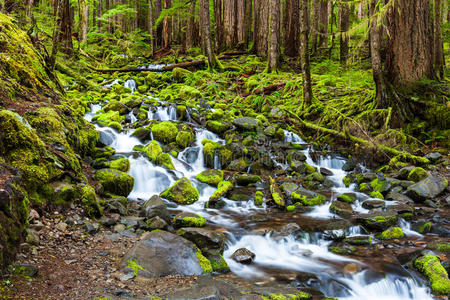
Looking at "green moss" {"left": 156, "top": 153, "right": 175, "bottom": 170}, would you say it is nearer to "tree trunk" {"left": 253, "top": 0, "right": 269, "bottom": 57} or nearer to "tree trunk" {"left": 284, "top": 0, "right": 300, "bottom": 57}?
"tree trunk" {"left": 253, "top": 0, "right": 269, "bottom": 57}

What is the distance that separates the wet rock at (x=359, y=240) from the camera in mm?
5160

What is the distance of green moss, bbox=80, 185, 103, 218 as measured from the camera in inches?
180

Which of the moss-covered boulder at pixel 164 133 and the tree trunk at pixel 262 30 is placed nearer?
the moss-covered boulder at pixel 164 133

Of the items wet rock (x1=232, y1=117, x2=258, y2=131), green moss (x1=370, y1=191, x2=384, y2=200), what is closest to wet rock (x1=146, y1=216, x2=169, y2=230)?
green moss (x1=370, y1=191, x2=384, y2=200)

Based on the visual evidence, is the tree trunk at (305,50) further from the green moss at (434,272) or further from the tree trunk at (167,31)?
the tree trunk at (167,31)

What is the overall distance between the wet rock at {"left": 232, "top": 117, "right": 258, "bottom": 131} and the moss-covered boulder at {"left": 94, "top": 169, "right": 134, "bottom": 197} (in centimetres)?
507

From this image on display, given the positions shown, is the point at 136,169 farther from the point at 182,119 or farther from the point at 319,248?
the point at 319,248

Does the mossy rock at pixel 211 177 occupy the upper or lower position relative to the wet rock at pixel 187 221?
lower

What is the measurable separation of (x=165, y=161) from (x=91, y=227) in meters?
4.09

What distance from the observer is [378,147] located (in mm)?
9070

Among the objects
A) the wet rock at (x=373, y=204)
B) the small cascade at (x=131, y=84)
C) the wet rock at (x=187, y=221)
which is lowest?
the wet rock at (x=373, y=204)

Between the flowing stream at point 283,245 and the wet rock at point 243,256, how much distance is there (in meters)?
0.08

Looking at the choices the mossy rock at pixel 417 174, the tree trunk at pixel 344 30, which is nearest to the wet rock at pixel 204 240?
the mossy rock at pixel 417 174

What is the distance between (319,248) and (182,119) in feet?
24.2
